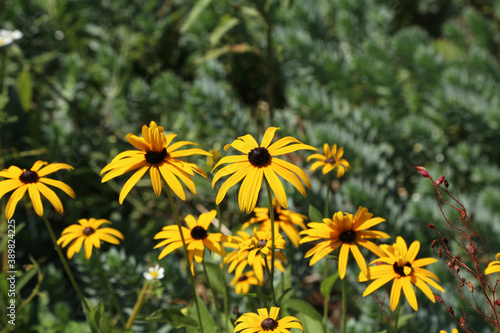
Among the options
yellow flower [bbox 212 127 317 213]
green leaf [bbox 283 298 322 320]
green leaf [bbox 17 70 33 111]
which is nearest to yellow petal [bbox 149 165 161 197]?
yellow flower [bbox 212 127 317 213]

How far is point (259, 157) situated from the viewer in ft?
3.08

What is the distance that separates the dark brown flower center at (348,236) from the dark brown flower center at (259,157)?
0.22 metres

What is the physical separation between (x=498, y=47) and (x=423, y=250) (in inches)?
66.0

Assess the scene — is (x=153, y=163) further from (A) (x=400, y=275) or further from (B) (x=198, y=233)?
(A) (x=400, y=275)

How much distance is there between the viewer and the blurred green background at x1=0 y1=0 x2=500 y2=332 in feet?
6.11

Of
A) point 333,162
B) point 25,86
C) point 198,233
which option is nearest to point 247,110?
point 25,86

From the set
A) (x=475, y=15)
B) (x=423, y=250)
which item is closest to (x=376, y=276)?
(x=423, y=250)

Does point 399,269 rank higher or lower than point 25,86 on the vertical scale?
lower

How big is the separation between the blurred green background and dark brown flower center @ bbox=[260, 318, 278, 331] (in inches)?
28.0

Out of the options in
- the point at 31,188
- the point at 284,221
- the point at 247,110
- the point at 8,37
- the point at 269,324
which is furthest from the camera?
the point at 247,110

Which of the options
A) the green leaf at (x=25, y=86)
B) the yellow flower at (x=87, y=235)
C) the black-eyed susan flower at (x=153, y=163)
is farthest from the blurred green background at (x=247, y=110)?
the black-eyed susan flower at (x=153, y=163)

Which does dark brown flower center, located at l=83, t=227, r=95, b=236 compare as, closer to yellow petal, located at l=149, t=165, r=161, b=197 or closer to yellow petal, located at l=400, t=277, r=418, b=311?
yellow petal, located at l=149, t=165, r=161, b=197

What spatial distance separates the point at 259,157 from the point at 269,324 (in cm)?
31

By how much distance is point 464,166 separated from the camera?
2.20 m
